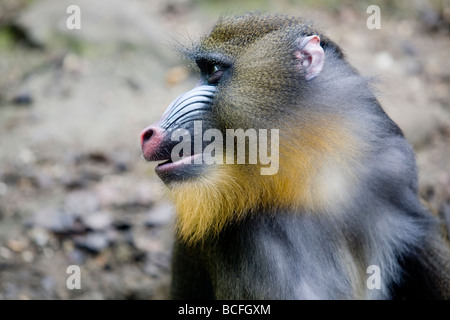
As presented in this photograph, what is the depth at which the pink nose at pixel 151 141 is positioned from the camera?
2.60 metres

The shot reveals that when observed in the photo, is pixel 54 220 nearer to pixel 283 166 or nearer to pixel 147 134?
pixel 147 134

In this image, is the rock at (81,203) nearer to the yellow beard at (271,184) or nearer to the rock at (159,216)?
the rock at (159,216)

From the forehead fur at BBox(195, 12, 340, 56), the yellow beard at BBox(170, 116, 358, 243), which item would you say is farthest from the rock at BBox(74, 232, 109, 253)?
the forehead fur at BBox(195, 12, 340, 56)

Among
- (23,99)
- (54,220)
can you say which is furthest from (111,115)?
(54,220)

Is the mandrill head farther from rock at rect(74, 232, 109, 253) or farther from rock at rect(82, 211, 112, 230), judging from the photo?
rock at rect(82, 211, 112, 230)

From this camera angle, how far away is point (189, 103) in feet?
8.74

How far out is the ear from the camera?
2662 mm

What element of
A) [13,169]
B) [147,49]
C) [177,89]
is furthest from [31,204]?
[147,49]

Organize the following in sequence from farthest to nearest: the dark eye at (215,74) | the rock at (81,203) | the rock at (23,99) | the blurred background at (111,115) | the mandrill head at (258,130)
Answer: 1. the rock at (23,99)
2. the rock at (81,203)
3. the blurred background at (111,115)
4. the dark eye at (215,74)
5. the mandrill head at (258,130)

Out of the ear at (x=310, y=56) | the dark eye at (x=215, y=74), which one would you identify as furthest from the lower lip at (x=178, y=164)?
the ear at (x=310, y=56)

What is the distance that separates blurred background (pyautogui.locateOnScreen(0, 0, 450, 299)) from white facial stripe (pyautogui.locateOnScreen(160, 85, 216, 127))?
0.89 meters

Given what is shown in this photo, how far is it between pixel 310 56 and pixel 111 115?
366 cm

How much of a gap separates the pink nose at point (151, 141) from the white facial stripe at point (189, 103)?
45 mm

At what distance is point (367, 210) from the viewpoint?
3.06m
